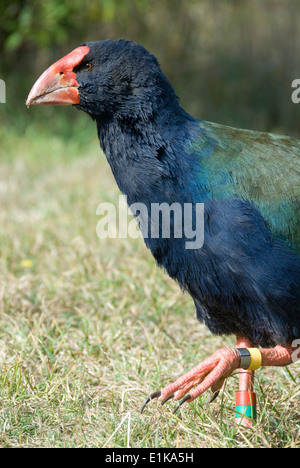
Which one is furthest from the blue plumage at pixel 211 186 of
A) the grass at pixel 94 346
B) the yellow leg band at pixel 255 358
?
the grass at pixel 94 346

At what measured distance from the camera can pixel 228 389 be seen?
2.33 metres

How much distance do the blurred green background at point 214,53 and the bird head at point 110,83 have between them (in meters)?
4.47

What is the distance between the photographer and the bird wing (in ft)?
6.79

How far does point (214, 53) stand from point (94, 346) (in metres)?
5.53

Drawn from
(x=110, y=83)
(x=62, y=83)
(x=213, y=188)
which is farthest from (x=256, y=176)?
(x=62, y=83)

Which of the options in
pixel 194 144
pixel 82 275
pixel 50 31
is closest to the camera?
pixel 194 144

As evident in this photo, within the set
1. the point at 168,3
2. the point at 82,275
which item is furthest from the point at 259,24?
the point at 82,275

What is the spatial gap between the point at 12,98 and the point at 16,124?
646 millimetres

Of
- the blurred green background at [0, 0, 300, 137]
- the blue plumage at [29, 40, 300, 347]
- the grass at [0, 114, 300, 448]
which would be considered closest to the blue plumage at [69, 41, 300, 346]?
the blue plumage at [29, 40, 300, 347]

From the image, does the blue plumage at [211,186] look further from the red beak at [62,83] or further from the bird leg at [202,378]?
the bird leg at [202,378]

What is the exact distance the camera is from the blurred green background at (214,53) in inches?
273

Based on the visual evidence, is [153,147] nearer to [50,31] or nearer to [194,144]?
[194,144]

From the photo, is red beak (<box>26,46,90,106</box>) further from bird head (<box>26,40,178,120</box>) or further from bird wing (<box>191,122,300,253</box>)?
bird wing (<box>191,122,300,253</box>)

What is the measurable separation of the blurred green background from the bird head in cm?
447
